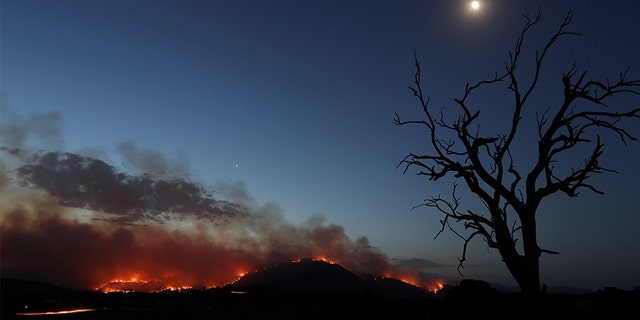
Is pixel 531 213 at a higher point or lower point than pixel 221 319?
higher

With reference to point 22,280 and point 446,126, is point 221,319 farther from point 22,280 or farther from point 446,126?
point 22,280

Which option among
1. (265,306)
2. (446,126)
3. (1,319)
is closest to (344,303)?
(265,306)

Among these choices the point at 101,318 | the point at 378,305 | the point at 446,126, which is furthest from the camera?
the point at 378,305

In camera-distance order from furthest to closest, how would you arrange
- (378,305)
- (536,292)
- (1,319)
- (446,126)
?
(378,305)
(1,319)
(446,126)
(536,292)

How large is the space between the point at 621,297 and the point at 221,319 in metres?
28.1

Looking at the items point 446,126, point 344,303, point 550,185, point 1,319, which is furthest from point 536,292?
point 344,303

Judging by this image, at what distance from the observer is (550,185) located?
12102mm

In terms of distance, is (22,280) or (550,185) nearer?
(550,185)

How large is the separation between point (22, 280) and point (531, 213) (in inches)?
5758

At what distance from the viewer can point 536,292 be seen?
11.7 metres

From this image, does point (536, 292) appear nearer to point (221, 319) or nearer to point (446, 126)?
point (446, 126)

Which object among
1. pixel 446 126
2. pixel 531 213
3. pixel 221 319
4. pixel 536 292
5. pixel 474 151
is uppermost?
pixel 446 126

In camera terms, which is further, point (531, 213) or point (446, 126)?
point (446, 126)

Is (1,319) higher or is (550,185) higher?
(550,185)
